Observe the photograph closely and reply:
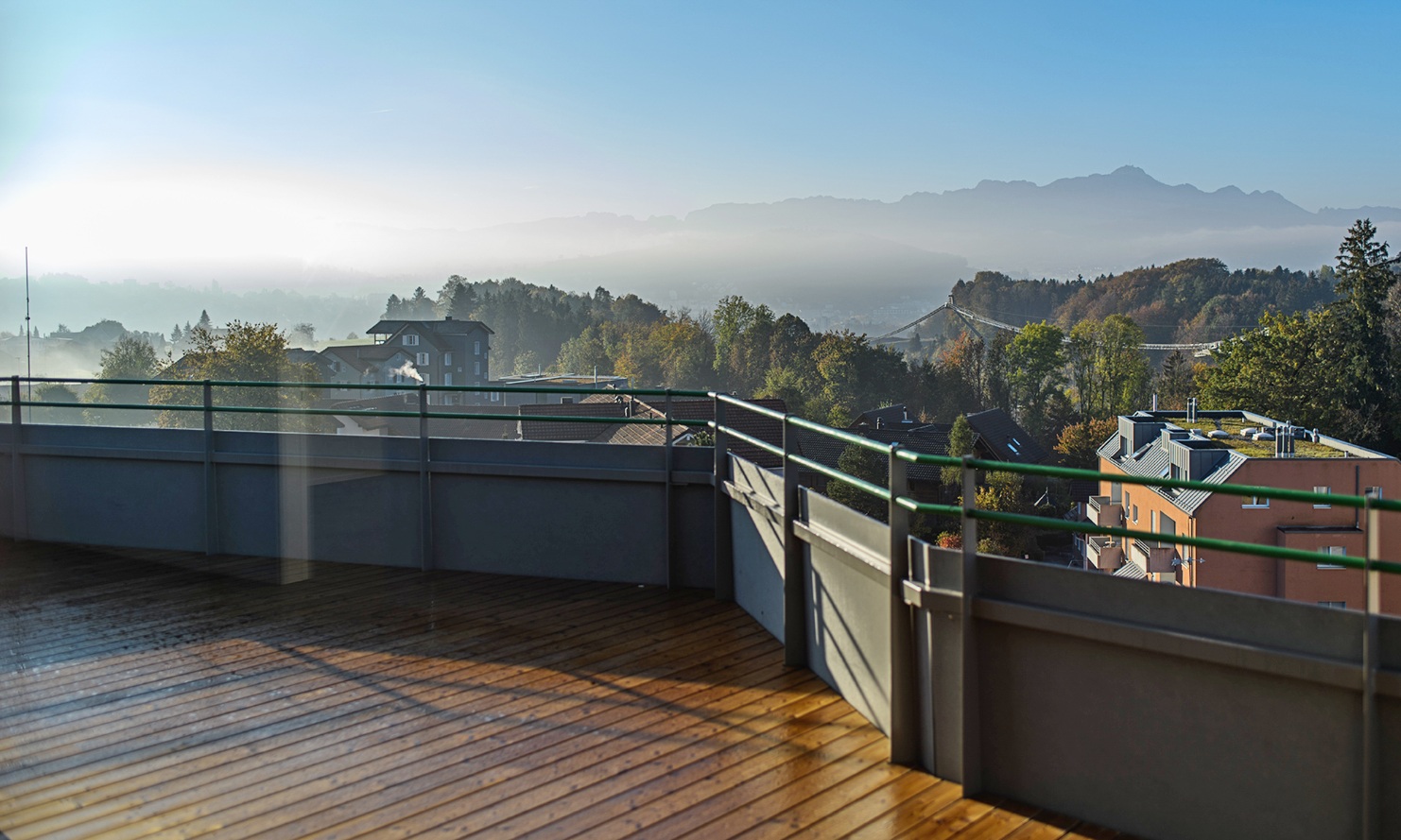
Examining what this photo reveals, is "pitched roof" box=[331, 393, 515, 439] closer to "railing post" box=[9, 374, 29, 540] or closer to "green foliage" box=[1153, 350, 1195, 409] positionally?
"railing post" box=[9, 374, 29, 540]

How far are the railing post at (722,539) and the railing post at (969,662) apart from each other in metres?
2.12

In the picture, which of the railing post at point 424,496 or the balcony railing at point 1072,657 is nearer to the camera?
the balcony railing at point 1072,657

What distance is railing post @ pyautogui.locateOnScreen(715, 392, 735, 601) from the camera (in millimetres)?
4895

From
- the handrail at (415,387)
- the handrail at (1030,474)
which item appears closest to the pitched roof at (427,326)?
the handrail at (415,387)

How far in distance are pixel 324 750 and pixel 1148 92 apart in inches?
8637

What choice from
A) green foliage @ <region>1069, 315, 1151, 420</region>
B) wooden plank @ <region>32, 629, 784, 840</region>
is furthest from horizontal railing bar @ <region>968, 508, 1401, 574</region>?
green foliage @ <region>1069, 315, 1151, 420</region>

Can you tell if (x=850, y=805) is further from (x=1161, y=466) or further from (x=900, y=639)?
(x=1161, y=466)

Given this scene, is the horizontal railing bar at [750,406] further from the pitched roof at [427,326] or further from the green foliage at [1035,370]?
the green foliage at [1035,370]

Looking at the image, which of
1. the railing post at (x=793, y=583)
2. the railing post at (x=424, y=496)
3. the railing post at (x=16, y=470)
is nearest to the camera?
the railing post at (x=793, y=583)

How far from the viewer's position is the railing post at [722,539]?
4.89m

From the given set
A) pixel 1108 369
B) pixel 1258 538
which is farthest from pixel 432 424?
pixel 1108 369

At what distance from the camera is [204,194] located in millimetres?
91750

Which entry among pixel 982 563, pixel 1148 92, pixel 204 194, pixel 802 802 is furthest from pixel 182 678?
pixel 1148 92

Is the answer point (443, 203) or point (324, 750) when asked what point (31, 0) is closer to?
point (324, 750)
